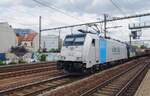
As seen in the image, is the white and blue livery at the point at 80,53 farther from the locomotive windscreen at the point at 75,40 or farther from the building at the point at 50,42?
the building at the point at 50,42

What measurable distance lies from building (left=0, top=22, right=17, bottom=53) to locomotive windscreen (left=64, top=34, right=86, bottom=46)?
4598 cm

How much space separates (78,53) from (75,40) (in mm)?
1363

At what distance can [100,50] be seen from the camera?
1908 centimetres

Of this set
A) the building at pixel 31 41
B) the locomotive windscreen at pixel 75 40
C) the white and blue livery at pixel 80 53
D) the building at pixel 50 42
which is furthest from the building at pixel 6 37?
the white and blue livery at pixel 80 53

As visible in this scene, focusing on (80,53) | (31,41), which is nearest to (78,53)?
(80,53)

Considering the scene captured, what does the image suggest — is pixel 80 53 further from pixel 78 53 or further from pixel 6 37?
pixel 6 37

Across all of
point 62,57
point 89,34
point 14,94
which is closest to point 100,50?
point 89,34

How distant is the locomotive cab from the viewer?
16141 millimetres

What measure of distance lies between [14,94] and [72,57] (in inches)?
256

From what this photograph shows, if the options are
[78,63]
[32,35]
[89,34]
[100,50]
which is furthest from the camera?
[32,35]

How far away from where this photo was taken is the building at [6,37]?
61.0 m

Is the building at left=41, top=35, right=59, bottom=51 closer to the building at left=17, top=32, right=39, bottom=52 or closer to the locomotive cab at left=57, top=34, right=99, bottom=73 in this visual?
the building at left=17, top=32, right=39, bottom=52

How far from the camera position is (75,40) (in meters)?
17.3

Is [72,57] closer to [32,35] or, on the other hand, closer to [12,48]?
[12,48]
